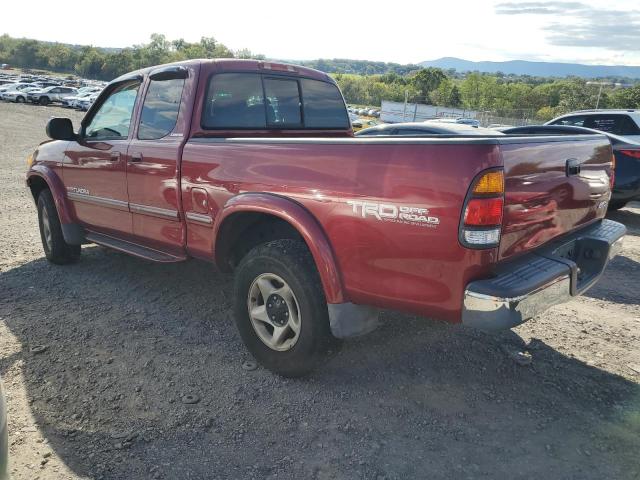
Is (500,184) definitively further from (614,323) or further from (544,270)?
(614,323)

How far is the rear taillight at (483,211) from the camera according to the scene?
7.59ft

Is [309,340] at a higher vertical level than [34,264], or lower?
higher

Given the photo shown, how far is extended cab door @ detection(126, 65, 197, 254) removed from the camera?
374cm

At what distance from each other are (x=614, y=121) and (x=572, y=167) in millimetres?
7512

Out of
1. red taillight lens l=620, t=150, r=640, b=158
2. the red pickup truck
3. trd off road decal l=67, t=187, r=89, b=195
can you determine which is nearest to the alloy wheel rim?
the red pickup truck

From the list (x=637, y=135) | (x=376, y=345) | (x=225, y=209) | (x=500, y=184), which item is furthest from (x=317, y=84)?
(x=637, y=135)

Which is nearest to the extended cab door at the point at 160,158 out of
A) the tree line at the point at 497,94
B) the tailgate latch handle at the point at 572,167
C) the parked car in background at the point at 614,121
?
the tailgate latch handle at the point at 572,167

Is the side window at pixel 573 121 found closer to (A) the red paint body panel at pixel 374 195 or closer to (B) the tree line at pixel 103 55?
(A) the red paint body panel at pixel 374 195

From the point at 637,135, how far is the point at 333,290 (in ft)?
27.2

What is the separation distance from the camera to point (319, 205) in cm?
281

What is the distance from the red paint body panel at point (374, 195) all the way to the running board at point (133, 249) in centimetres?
16

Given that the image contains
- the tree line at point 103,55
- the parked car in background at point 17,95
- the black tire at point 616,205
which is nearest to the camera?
the black tire at point 616,205

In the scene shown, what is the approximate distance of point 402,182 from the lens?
2.46 metres

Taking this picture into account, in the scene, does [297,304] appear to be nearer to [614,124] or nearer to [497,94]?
[614,124]
